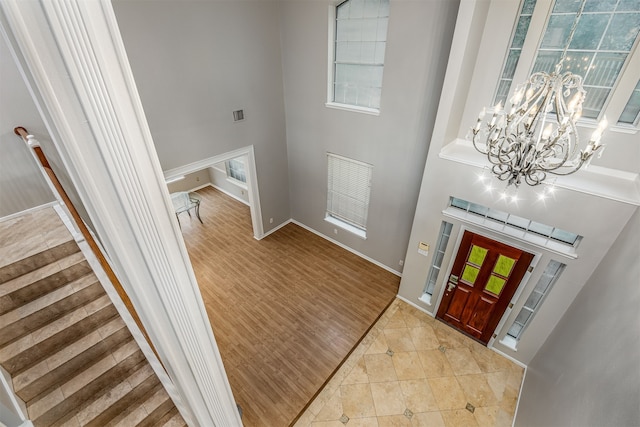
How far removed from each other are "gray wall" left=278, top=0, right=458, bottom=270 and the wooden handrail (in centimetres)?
410

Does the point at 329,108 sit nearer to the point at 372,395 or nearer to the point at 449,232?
the point at 449,232

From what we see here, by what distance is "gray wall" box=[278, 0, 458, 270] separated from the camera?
13.0 ft

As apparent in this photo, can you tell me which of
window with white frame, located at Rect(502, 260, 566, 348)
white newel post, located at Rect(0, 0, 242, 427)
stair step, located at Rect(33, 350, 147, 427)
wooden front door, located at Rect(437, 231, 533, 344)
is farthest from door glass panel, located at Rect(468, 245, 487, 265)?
stair step, located at Rect(33, 350, 147, 427)

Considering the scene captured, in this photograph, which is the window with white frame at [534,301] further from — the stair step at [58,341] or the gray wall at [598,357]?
the stair step at [58,341]

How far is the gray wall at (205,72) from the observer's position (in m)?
3.73

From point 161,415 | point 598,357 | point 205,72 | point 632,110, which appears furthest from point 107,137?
point 632,110

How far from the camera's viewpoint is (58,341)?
2.72m

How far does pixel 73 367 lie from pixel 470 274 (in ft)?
16.5

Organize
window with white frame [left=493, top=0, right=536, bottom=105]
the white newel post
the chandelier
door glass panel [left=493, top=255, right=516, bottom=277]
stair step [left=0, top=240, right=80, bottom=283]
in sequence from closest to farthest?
the white newel post → the chandelier → stair step [left=0, top=240, right=80, bottom=283] → window with white frame [left=493, top=0, right=536, bottom=105] → door glass panel [left=493, top=255, right=516, bottom=277]

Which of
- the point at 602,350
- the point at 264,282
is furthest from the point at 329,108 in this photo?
the point at 602,350

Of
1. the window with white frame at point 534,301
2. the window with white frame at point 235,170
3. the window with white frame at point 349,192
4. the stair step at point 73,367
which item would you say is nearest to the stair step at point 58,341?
the stair step at point 73,367

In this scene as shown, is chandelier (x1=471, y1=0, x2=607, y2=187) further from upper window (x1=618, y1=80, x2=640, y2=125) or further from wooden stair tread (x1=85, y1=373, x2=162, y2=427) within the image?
wooden stair tread (x1=85, y1=373, x2=162, y2=427)

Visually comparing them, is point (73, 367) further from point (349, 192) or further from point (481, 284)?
point (481, 284)

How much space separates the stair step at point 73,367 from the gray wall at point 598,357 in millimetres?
4197
